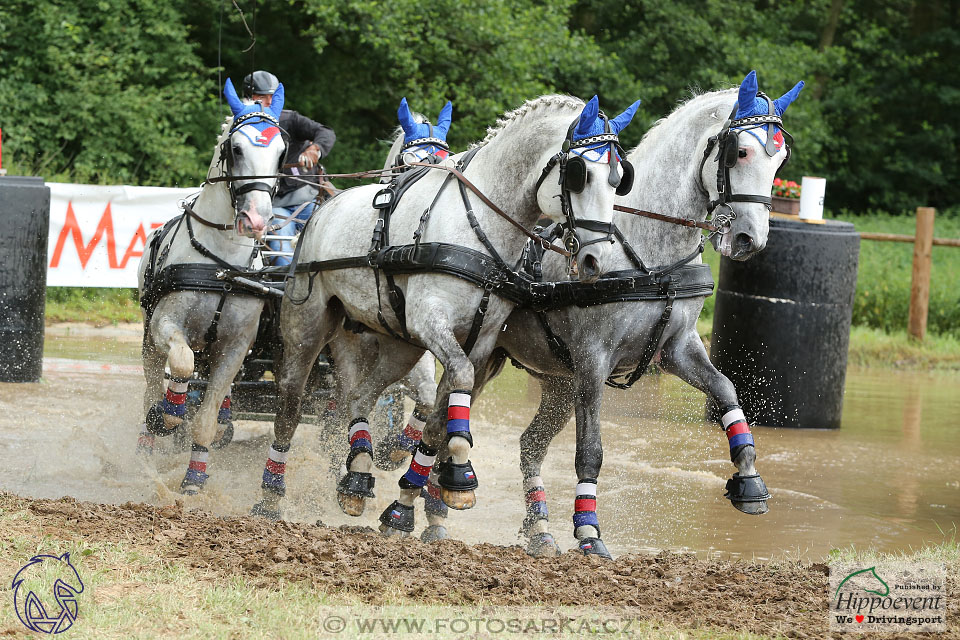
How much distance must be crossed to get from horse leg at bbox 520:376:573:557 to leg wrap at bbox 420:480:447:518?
1.40ft

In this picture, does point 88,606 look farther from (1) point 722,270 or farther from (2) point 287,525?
(1) point 722,270

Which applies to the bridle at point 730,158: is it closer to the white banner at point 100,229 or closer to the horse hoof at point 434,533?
the horse hoof at point 434,533

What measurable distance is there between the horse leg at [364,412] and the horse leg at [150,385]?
4.63ft

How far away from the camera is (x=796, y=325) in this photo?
30.5 feet

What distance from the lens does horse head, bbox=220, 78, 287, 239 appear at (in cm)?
599

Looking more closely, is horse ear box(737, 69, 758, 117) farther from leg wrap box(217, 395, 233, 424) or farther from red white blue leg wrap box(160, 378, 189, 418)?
leg wrap box(217, 395, 233, 424)

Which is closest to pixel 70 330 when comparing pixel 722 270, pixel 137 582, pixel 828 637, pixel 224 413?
pixel 224 413

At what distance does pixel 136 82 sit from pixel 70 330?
5762 mm

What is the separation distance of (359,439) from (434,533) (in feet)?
2.09

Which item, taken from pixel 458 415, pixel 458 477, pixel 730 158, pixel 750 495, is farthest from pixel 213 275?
pixel 750 495

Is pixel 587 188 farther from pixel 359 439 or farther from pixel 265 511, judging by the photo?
pixel 265 511

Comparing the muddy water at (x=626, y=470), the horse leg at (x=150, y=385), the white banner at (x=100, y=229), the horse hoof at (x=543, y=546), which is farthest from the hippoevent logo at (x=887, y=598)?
the white banner at (x=100, y=229)

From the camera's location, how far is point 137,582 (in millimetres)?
4285

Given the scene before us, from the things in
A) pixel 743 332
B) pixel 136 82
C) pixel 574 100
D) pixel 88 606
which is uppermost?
pixel 136 82
